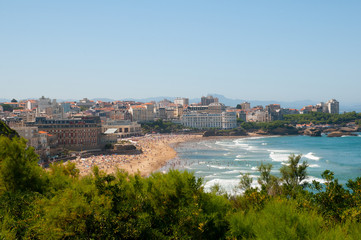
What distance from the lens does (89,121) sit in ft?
218

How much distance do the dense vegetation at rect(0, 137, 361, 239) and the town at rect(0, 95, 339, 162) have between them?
39.0 m

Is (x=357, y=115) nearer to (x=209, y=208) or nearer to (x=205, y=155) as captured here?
(x=205, y=155)

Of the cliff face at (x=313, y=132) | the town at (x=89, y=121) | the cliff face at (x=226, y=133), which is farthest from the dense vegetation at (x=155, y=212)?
the cliff face at (x=313, y=132)

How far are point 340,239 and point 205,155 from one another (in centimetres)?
5354

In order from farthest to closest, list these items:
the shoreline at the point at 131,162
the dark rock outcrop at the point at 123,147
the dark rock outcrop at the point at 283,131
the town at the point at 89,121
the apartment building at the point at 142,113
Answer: the apartment building at the point at 142,113 < the dark rock outcrop at the point at 283,131 < the dark rock outcrop at the point at 123,147 < the town at the point at 89,121 < the shoreline at the point at 131,162

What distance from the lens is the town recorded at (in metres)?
58.0

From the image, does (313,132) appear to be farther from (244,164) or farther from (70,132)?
(70,132)

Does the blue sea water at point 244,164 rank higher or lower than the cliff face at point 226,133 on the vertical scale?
higher

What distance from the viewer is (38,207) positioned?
1219cm

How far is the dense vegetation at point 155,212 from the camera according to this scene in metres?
9.91

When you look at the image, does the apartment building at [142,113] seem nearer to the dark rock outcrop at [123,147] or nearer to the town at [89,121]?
the town at [89,121]

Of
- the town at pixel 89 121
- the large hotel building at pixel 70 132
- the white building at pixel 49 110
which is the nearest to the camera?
the town at pixel 89 121

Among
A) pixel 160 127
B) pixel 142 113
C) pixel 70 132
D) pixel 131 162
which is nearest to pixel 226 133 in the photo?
pixel 160 127

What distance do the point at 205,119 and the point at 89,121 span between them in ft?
→ 219
